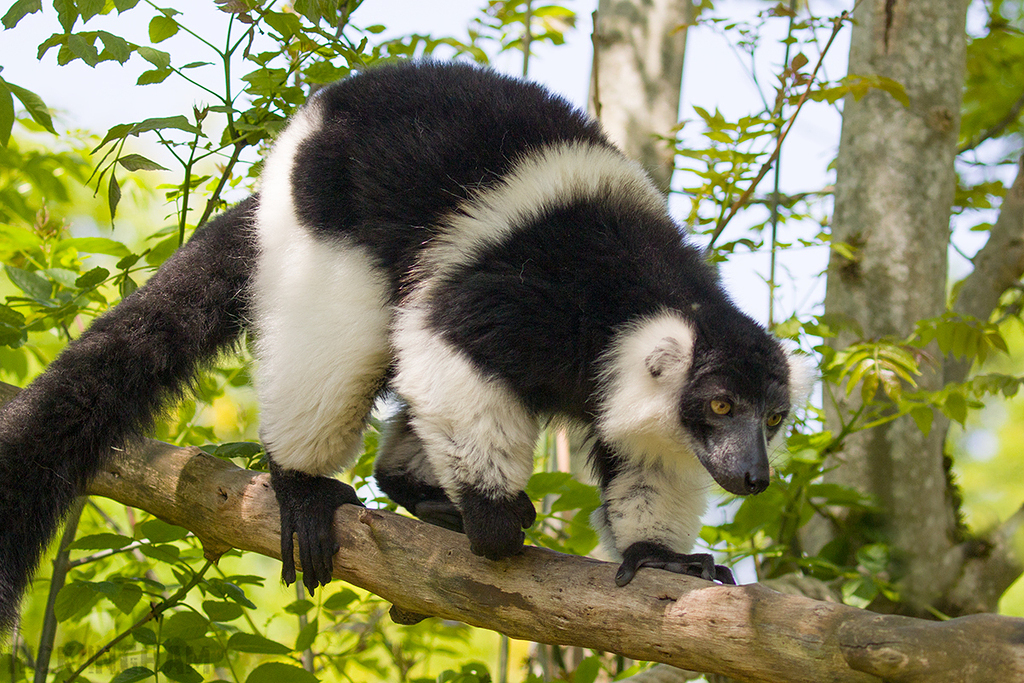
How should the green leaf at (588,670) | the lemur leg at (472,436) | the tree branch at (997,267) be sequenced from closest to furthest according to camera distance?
the lemur leg at (472,436) → the green leaf at (588,670) → the tree branch at (997,267)

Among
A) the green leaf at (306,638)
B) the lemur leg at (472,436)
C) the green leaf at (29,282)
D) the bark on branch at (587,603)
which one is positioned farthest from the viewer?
the green leaf at (306,638)

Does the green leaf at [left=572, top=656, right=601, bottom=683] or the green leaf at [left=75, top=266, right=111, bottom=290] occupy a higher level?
the green leaf at [left=75, top=266, right=111, bottom=290]

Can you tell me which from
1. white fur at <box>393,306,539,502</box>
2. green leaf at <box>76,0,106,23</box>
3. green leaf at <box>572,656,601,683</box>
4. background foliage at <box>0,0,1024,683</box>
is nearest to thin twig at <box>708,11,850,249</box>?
background foliage at <box>0,0,1024,683</box>

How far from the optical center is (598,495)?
149 inches

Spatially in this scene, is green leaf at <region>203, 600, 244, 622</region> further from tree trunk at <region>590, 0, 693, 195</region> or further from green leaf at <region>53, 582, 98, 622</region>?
tree trunk at <region>590, 0, 693, 195</region>

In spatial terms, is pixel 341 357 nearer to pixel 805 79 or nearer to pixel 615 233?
pixel 615 233

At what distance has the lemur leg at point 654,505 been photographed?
3537 millimetres

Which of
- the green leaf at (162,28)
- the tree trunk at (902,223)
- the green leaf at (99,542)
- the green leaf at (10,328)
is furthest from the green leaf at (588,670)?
the green leaf at (162,28)

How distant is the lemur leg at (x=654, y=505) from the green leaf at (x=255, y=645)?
141cm

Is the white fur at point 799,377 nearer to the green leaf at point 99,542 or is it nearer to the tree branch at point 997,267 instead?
the tree branch at point 997,267

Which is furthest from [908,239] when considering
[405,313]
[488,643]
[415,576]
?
[488,643]

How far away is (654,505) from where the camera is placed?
3.61m

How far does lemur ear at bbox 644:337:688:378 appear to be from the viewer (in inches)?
128

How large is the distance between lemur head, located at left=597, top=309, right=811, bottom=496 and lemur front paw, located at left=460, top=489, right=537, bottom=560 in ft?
1.79
